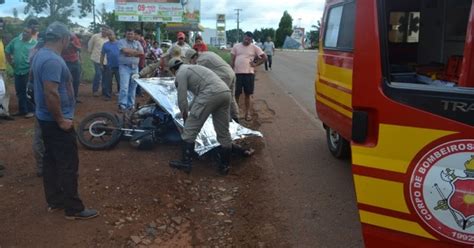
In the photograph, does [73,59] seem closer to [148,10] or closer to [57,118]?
[57,118]

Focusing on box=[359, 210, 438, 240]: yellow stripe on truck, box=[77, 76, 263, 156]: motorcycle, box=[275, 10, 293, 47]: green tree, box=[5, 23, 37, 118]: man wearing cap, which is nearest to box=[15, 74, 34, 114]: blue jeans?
box=[5, 23, 37, 118]: man wearing cap

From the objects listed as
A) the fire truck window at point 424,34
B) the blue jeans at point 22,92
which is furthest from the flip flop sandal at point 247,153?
the blue jeans at point 22,92

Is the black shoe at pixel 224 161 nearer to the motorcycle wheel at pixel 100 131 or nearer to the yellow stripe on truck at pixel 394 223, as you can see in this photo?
the motorcycle wheel at pixel 100 131

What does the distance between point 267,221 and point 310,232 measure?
46cm

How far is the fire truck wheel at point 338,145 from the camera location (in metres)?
6.29

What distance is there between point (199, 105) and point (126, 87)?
425 centimetres

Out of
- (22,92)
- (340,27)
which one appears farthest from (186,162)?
(22,92)

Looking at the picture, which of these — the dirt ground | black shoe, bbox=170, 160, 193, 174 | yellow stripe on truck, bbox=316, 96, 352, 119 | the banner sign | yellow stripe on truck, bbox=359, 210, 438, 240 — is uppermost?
the banner sign

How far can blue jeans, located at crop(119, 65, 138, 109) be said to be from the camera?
948cm

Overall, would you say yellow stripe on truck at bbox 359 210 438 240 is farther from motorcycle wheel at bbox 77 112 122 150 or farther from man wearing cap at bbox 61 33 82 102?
man wearing cap at bbox 61 33 82 102

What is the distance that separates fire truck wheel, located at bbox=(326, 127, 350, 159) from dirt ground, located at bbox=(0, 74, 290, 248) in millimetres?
996

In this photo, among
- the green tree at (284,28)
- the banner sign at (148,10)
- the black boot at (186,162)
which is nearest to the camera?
the black boot at (186,162)

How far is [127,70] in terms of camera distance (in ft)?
31.7

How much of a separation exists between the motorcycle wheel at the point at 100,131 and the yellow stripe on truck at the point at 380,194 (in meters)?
4.66
